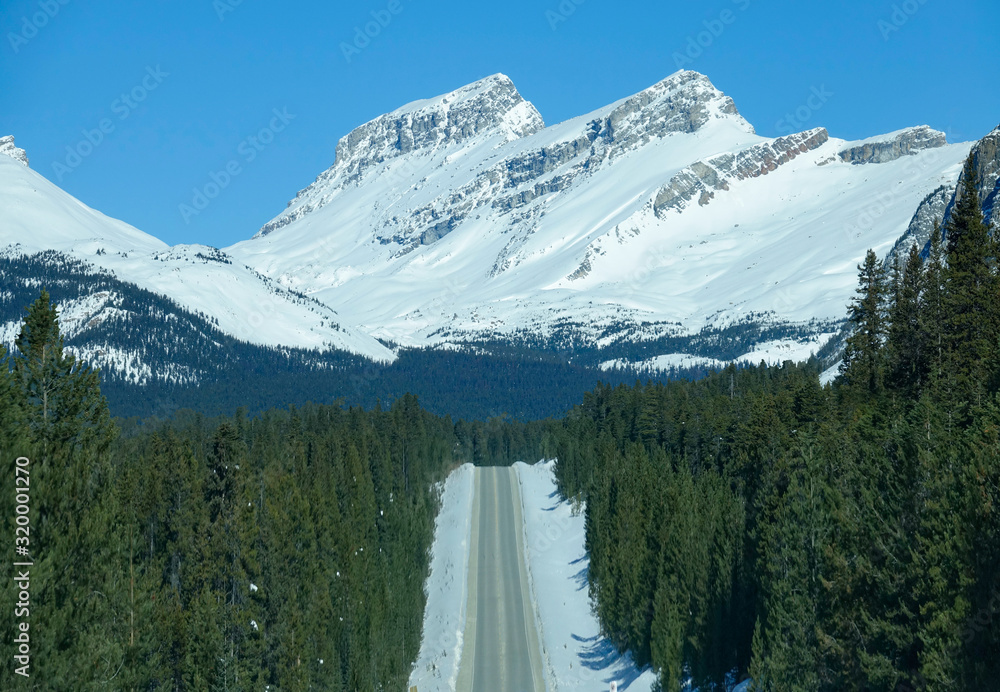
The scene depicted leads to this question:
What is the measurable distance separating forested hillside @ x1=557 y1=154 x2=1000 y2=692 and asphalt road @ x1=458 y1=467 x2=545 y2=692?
7.27 metres

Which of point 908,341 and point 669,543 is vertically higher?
point 908,341

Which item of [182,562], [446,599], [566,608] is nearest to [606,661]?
[566,608]

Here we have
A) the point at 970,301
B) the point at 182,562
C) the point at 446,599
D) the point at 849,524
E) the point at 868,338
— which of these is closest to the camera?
the point at 849,524

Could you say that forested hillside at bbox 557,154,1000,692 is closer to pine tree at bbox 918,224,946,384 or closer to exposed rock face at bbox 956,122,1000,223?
pine tree at bbox 918,224,946,384

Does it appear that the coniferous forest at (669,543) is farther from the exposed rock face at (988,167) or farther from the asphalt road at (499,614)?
the exposed rock face at (988,167)

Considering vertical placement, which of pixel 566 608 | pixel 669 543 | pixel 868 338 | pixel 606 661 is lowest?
pixel 606 661

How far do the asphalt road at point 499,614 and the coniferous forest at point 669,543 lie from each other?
587 centimetres

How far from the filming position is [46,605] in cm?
2617

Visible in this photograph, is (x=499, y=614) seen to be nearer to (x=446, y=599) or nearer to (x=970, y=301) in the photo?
(x=446, y=599)

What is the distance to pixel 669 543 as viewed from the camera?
64.7m

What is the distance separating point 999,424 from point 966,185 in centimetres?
3983

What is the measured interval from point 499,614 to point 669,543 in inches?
1421

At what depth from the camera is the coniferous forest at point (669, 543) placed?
28.9m

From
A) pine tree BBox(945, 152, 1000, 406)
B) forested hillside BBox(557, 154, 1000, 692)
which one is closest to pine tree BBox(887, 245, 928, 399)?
forested hillside BBox(557, 154, 1000, 692)
